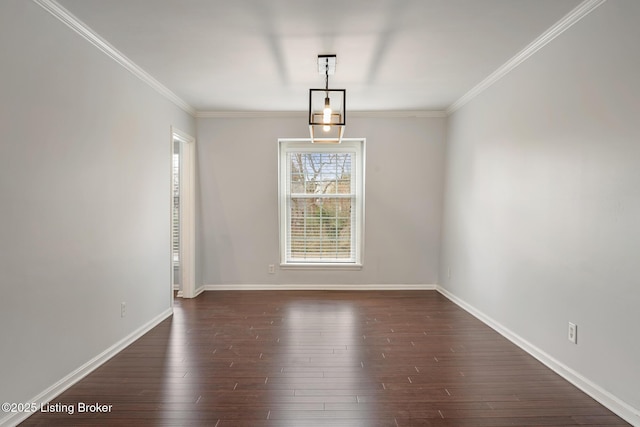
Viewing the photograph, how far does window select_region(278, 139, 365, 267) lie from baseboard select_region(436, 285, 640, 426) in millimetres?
2259

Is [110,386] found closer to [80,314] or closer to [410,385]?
[80,314]

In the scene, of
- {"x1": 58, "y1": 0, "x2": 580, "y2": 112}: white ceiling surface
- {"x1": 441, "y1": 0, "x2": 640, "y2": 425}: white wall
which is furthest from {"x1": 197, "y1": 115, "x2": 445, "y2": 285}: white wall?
{"x1": 441, "y1": 0, "x2": 640, "y2": 425}: white wall

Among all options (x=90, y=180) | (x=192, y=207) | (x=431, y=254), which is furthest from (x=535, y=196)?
(x=192, y=207)

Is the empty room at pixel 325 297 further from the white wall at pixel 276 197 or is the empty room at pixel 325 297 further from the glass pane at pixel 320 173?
the glass pane at pixel 320 173

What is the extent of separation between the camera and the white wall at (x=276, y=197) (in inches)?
206

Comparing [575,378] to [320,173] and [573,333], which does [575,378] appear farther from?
[320,173]

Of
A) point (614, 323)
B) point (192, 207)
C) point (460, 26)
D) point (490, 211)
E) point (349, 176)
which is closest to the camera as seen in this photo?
point (614, 323)

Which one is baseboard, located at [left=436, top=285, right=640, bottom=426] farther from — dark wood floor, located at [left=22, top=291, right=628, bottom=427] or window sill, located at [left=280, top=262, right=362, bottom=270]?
window sill, located at [left=280, top=262, right=362, bottom=270]

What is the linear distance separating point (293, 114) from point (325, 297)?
8.32ft

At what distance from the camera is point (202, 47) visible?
3039mm

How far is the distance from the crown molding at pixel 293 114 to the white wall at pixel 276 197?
0.18ft

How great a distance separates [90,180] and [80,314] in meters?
0.96

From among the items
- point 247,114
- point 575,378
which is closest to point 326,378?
point 575,378

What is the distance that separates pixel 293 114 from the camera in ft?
17.1
